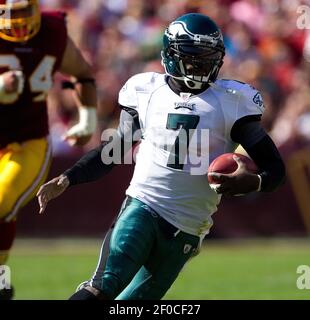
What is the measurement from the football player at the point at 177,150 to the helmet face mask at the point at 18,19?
1.24 meters

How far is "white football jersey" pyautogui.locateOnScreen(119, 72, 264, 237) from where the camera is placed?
4.38m

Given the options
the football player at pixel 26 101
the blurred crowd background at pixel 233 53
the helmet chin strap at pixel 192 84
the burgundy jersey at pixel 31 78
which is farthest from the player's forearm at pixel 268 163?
the blurred crowd background at pixel 233 53

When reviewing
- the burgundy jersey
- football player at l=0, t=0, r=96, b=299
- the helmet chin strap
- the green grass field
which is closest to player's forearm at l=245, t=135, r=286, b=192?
the helmet chin strap

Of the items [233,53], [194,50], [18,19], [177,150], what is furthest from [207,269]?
[194,50]

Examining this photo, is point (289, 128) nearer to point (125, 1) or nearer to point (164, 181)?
point (125, 1)

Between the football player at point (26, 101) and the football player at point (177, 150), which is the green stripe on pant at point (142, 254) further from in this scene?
the football player at point (26, 101)

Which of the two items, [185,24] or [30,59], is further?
[30,59]

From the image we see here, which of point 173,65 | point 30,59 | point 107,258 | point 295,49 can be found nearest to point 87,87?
point 30,59

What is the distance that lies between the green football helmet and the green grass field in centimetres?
253

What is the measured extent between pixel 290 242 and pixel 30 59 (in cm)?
549

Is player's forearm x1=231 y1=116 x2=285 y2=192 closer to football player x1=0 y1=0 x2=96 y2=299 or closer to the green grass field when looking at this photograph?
football player x1=0 y1=0 x2=96 y2=299

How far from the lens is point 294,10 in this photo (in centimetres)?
1109

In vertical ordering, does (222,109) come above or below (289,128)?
above

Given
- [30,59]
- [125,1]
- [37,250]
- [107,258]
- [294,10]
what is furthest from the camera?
[125,1]
